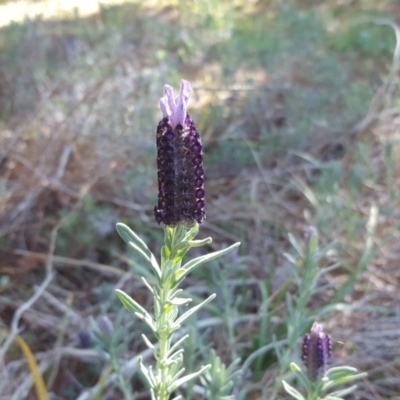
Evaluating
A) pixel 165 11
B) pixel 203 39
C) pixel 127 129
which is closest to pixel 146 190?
pixel 127 129

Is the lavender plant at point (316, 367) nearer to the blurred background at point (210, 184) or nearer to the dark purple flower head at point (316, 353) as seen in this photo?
the dark purple flower head at point (316, 353)

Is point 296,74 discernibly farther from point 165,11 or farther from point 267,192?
point 165,11

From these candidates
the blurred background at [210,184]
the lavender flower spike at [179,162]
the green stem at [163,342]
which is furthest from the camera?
the blurred background at [210,184]

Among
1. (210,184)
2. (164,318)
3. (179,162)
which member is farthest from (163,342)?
(210,184)

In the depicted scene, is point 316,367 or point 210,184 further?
point 210,184

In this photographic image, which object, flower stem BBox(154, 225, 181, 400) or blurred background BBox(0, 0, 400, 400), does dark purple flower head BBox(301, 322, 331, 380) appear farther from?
blurred background BBox(0, 0, 400, 400)

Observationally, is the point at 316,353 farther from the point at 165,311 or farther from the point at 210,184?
the point at 210,184

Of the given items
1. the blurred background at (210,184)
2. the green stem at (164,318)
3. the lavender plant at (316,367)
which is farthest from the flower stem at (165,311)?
the blurred background at (210,184)
